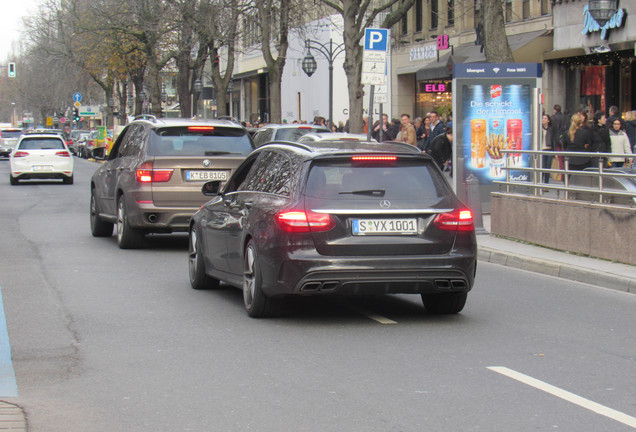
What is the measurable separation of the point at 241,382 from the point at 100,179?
1021 centimetres

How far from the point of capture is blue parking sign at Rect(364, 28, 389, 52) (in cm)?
1875

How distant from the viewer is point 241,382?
662 centimetres

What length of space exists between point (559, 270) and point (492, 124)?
7.08 metres

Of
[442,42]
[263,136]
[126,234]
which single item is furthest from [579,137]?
[442,42]

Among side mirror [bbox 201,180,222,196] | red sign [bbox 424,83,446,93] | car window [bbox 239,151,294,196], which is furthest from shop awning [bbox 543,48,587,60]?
car window [bbox 239,151,294,196]

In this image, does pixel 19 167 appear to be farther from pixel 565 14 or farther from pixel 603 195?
pixel 603 195

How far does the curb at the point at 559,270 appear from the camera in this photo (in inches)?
440

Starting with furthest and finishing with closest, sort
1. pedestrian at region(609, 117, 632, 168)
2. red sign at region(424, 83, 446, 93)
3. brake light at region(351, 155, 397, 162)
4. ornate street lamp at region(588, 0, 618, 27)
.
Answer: red sign at region(424, 83, 446, 93) < ornate street lamp at region(588, 0, 618, 27) < pedestrian at region(609, 117, 632, 168) < brake light at region(351, 155, 397, 162)

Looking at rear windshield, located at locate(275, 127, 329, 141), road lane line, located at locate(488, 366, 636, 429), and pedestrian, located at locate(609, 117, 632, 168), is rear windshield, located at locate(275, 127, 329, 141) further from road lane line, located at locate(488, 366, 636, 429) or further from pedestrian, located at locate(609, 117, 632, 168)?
road lane line, located at locate(488, 366, 636, 429)

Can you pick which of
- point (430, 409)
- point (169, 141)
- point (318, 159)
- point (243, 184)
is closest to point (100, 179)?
point (169, 141)

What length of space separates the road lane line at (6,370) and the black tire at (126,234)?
5.92 metres

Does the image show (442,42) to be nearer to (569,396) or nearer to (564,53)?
(564,53)

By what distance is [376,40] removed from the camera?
18891 mm

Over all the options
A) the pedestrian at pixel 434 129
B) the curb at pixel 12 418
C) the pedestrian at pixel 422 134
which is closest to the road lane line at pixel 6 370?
the curb at pixel 12 418
